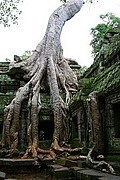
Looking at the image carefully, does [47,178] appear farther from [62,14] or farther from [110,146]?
[62,14]

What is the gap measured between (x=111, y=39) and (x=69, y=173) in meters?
5.37

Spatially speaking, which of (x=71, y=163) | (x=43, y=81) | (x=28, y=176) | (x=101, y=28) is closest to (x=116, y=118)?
(x=71, y=163)

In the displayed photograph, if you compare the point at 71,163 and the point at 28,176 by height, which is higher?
the point at 71,163

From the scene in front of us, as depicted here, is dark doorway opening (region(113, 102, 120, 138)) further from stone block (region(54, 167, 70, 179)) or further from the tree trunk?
the tree trunk

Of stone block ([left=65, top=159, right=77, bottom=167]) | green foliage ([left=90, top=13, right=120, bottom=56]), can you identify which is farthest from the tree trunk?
green foliage ([left=90, top=13, right=120, bottom=56])

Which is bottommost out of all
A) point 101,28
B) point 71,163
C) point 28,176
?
point 28,176

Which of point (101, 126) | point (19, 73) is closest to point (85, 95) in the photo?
point (101, 126)

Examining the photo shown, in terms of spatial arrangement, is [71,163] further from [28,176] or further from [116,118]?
[28,176]

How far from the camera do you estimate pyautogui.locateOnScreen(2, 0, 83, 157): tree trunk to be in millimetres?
8305

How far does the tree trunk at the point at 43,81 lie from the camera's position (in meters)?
8.30

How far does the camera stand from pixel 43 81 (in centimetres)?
1009

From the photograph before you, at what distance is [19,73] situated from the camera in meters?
10.9

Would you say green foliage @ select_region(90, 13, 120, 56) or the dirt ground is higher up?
green foliage @ select_region(90, 13, 120, 56)

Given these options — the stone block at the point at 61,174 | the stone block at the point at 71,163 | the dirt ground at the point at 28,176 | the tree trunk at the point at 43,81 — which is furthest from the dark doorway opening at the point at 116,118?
the tree trunk at the point at 43,81
